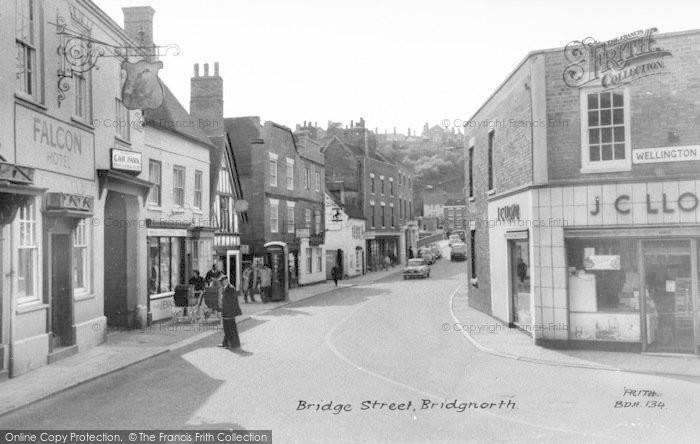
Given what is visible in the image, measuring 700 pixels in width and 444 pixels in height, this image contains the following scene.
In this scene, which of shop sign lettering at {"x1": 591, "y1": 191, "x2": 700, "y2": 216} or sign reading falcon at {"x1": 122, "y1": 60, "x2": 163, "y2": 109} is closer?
shop sign lettering at {"x1": 591, "y1": 191, "x2": 700, "y2": 216}

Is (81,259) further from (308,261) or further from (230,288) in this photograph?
(308,261)

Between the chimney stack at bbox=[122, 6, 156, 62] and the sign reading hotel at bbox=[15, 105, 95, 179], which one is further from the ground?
the chimney stack at bbox=[122, 6, 156, 62]

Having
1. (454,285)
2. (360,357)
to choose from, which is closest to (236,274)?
(454,285)

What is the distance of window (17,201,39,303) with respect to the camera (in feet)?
41.0

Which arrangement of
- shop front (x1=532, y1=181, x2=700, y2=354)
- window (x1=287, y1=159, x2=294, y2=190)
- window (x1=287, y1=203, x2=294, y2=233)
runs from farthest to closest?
window (x1=287, y1=159, x2=294, y2=190)
window (x1=287, y1=203, x2=294, y2=233)
shop front (x1=532, y1=181, x2=700, y2=354)

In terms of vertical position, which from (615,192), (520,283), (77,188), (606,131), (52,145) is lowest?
(520,283)

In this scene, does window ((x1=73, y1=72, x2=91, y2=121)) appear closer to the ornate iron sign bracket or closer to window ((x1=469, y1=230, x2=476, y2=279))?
the ornate iron sign bracket

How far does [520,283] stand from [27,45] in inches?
518

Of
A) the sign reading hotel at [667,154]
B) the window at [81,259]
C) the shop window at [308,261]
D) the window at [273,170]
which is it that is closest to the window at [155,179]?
the window at [81,259]

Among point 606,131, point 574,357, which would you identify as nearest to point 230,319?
point 574,357

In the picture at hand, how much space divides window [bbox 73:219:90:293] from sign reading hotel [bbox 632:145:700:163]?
1293 cm

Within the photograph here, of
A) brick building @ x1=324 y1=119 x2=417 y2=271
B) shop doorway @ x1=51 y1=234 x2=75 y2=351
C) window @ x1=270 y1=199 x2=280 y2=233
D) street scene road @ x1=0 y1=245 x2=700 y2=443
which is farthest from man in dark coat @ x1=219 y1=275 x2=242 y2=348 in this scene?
brick building @ x1=324 y1=119 x2=417 y2=271

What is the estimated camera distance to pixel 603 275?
1445 cm

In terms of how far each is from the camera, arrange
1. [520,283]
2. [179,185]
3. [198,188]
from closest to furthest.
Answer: [520,283]
[179,185]
[198,188]
